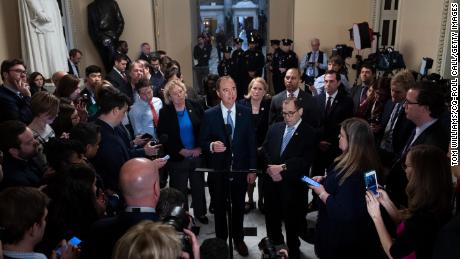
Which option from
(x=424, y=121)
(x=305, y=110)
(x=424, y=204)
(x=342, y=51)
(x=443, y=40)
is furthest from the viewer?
(x=342, y=51)

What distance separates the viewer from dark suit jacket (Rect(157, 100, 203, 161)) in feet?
11.8

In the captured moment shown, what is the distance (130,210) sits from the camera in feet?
5.75

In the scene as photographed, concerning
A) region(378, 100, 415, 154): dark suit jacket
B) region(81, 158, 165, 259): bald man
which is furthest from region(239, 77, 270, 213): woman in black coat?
region(81, 158, 165, 259): bald man

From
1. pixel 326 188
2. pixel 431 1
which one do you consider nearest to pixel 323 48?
pixel 431 1

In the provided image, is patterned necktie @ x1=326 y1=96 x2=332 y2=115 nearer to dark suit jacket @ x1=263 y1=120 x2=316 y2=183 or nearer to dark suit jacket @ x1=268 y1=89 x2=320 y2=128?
dark suit jacket @ x1=268 y1=89 x2=320 y2=128

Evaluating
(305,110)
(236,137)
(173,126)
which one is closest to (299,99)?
(305,110)

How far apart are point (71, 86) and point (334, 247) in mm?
2949

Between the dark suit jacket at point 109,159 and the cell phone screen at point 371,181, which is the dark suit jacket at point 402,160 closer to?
the cell phone screen at point 371,181

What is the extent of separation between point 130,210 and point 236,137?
1638mm

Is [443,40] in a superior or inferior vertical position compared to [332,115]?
superior

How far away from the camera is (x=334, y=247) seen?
2453mm

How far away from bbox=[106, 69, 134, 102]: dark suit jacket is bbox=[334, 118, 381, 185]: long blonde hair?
3.27m

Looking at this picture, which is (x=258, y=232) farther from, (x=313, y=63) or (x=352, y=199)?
(x=313, y=63)

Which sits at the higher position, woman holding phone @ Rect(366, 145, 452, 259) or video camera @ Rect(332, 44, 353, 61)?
video camera @ Rect(332, 44, 353, 61)
